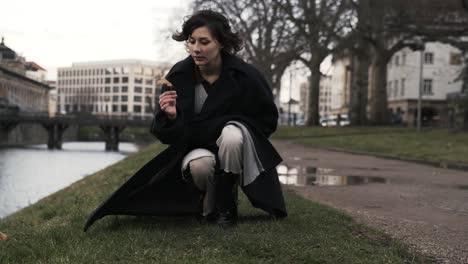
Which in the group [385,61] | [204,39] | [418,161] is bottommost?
[418,161]

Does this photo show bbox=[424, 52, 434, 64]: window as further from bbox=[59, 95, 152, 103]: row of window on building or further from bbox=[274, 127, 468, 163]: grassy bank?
bbox=[59, 95, 152, 103]: row of window on building

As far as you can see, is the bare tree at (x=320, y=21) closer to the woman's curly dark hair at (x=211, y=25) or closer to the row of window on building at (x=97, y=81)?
the woman's curly dark hair at (x=211, y=25)

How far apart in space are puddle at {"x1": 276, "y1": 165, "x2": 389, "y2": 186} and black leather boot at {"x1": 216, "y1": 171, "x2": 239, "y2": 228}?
15.6 ft

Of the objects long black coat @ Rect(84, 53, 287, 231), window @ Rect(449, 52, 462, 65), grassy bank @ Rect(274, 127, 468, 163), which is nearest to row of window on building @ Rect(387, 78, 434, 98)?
window @ Rect(449, 52, 462, 65)

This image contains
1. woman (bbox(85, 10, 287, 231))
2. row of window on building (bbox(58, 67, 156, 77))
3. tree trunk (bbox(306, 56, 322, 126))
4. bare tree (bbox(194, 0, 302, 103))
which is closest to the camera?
woman (bbox(85, 10, 287, 231))

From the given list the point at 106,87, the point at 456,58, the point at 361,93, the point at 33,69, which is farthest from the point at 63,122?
the point at 33,69

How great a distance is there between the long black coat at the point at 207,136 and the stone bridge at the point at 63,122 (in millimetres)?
61155

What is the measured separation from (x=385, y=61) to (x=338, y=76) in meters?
70.0

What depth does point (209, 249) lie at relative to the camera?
137 inches

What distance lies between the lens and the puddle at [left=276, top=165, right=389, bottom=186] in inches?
362

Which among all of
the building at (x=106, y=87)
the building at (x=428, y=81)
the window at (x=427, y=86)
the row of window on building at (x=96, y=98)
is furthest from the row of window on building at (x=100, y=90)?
the window at (x=427, y=86)

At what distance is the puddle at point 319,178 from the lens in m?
9.19

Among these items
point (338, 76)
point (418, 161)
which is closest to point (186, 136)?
point (418, 161)

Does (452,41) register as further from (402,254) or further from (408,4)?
(402,254)
